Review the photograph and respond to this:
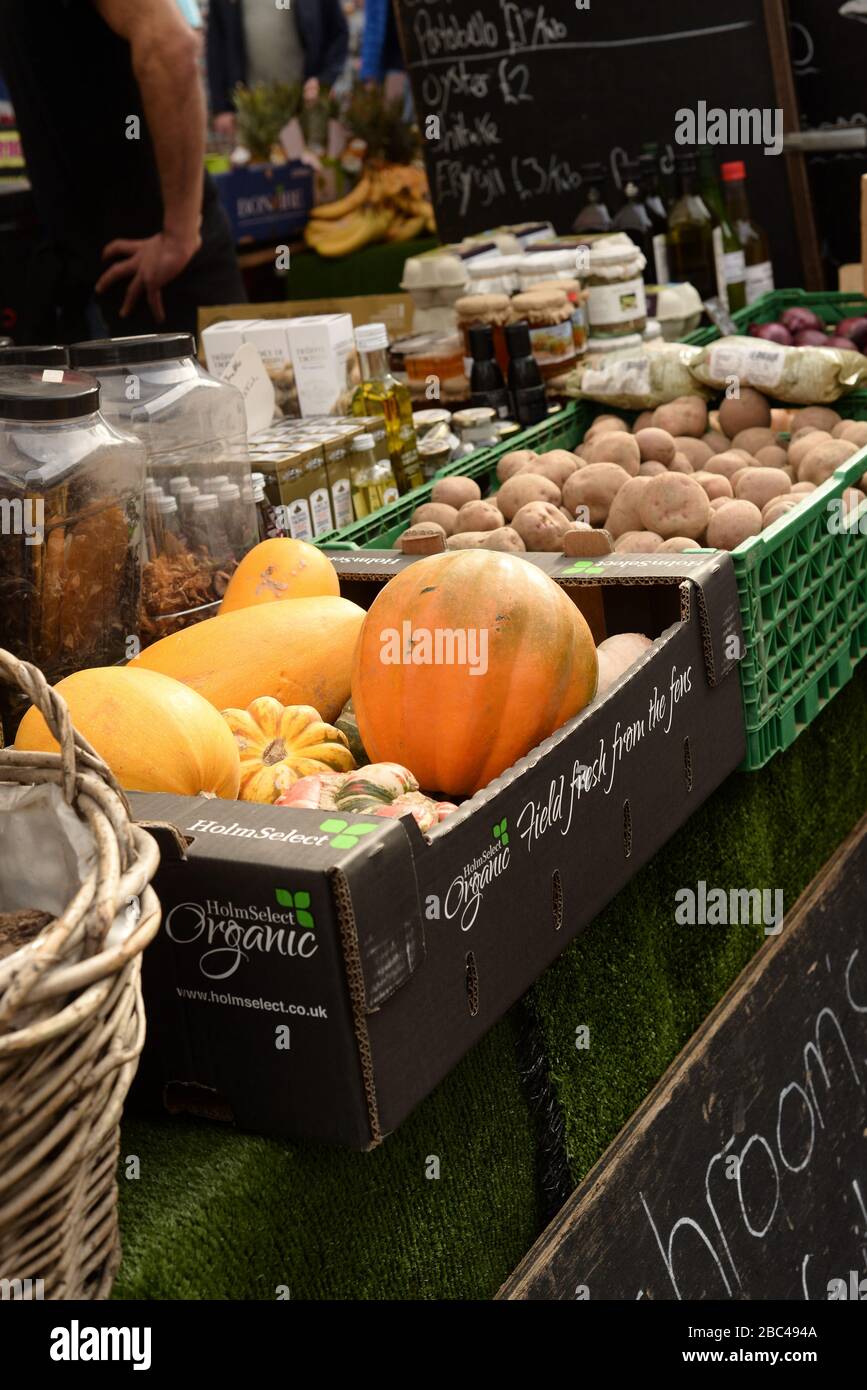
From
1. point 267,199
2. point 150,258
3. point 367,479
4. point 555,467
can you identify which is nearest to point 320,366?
point 367,479

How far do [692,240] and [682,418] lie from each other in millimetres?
1026

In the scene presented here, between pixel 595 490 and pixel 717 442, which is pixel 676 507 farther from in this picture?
pixel 717 442

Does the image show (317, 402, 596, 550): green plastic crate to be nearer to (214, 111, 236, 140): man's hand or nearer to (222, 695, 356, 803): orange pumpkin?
(222, 695, 356, 803): orange pumpkin

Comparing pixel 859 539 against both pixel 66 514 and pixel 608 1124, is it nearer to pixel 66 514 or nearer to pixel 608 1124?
pixel 608 1124

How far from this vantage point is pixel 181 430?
70.3 inches

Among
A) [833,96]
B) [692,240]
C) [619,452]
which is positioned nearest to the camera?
[619,452]

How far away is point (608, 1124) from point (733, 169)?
2.48 metres

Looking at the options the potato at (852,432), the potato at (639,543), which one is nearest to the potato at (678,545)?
the potato at (639,543)

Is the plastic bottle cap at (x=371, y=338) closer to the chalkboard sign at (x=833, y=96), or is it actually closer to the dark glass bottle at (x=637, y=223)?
the dark glass bottle at (x=637, y=223)

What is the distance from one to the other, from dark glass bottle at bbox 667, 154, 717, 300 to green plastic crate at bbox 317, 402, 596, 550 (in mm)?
872

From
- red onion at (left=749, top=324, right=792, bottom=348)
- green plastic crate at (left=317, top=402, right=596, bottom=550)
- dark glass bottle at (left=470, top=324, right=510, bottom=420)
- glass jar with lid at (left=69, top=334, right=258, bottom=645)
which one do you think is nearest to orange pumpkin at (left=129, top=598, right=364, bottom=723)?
glass jar with lid at (left=69, top=334, right=258, bottom=645)

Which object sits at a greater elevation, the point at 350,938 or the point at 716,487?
the point at 716,487

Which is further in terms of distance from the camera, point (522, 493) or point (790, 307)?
point (790, 307)

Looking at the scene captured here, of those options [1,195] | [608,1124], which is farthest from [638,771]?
[1,195]
